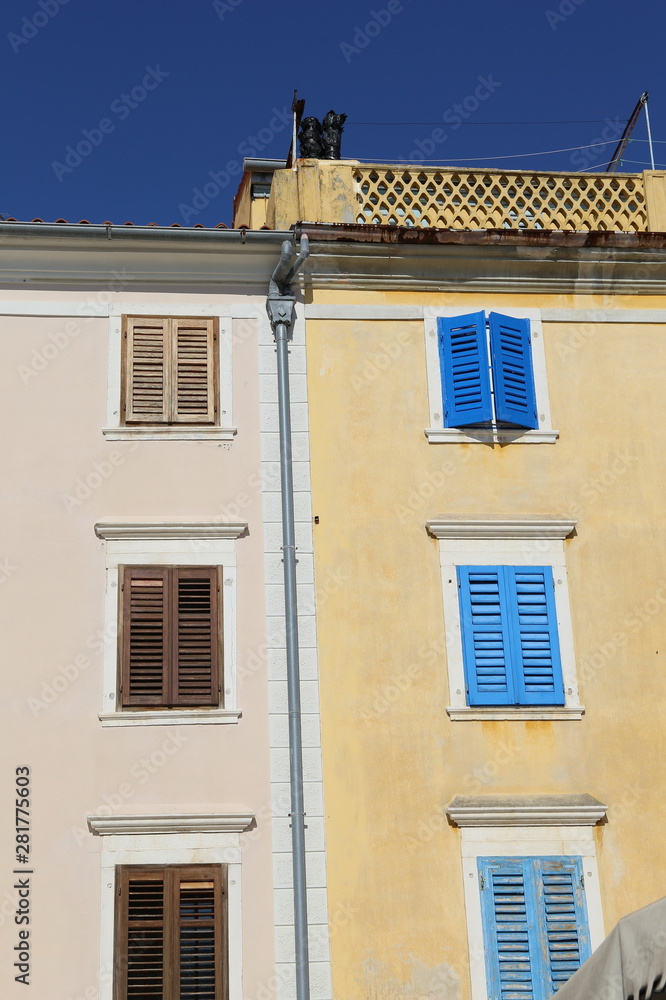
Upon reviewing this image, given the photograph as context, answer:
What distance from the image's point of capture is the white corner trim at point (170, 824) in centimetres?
1415

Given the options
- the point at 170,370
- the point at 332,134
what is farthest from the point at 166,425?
the point at 332,134

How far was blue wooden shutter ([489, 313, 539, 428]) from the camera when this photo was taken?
53.7 feet

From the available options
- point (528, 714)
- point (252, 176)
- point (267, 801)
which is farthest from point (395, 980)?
point (252, 176)

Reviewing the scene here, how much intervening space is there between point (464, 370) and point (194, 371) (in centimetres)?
321

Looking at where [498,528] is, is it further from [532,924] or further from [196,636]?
[532,924]

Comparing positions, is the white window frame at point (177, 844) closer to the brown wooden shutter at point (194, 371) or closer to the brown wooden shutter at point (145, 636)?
the brown wooden shutter at point (145, 636)

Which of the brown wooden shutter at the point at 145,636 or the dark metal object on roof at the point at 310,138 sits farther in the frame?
the dark metal object on roof at the point at 310,138

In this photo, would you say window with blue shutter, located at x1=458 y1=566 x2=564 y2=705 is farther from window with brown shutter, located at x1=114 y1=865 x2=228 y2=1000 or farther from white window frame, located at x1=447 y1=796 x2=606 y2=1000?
window with brown shutter, located at x1=114 y1=865 x2=228 y2=1000

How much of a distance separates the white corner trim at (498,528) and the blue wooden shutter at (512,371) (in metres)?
1.26

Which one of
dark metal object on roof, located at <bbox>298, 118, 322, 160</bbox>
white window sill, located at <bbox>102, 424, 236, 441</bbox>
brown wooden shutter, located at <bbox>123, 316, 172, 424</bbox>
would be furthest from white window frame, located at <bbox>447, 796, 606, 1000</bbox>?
dark metal object on roof, located at <bbox>298, 118, 322, 160</bbox>

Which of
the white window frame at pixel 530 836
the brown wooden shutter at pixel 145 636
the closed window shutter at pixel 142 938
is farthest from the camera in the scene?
the brown wooden shutter at pixel 145 636

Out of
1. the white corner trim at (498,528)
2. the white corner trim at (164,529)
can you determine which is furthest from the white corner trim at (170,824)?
the white corner trim at (498,528)

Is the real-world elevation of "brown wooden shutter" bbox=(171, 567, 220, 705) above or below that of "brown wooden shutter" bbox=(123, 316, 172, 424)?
below

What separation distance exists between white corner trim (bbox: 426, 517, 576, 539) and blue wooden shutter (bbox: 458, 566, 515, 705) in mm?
406
